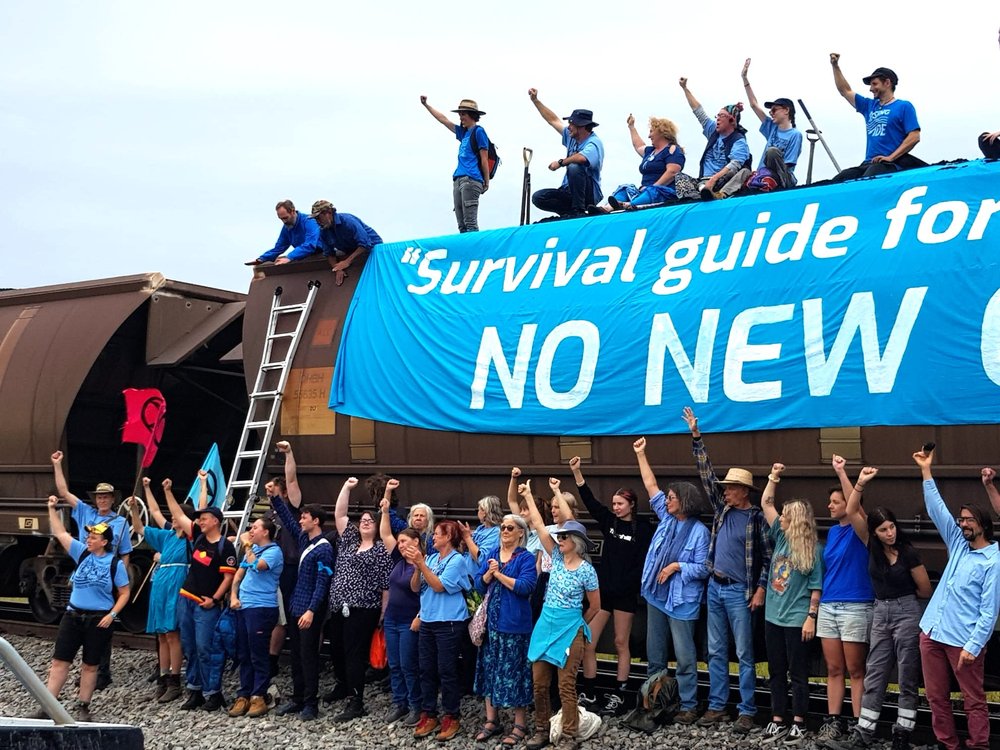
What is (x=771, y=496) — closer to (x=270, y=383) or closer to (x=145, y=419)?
(x=270, y=383)

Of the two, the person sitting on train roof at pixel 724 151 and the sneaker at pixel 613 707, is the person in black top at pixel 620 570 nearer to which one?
the sneaker at pixel 613 707

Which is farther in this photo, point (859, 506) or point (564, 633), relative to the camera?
point (564, 633)

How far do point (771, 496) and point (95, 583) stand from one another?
5.78 m

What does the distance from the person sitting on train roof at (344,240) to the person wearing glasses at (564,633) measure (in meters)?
4.39

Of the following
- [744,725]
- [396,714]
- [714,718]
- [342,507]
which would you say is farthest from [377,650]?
[744,725]

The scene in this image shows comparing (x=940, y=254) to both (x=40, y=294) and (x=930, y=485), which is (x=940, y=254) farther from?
(x=40, y=294)

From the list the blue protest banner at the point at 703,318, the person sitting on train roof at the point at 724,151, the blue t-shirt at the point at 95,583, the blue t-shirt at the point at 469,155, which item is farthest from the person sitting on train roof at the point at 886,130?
the blue t-shirt at the point at 95,583

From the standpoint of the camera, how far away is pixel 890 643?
8039 mm

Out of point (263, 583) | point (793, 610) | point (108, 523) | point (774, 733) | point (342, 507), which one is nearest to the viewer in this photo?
point (774, 733)

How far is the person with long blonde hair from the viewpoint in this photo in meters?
8.44

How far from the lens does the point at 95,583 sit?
1053 centimetres

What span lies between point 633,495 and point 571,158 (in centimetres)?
368

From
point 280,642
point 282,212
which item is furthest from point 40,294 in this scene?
point 280,642

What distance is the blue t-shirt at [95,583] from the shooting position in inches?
414
